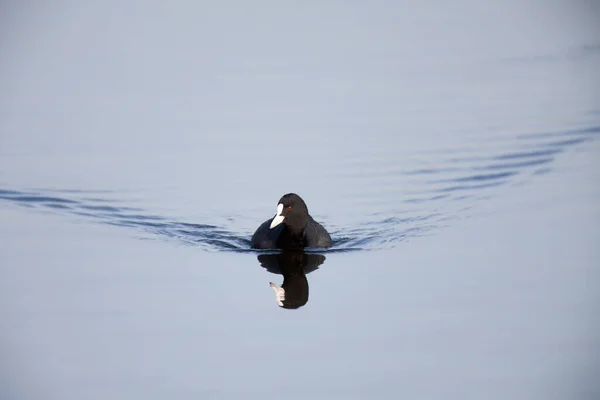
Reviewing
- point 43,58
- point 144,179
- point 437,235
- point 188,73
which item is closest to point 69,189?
point 144,179

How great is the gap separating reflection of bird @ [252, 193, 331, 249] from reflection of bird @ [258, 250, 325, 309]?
0.38 feet

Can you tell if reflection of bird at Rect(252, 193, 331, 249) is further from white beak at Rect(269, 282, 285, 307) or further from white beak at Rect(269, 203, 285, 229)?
white beak at Rect(269, 282, 285, 307)

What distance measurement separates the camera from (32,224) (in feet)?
38.7

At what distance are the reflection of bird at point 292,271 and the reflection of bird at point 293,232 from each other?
4.6 inches

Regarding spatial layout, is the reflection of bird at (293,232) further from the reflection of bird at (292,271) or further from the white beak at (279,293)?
the white beak at (279,293)

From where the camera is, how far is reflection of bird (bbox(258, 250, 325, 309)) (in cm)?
930

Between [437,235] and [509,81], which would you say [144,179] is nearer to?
[437,235]

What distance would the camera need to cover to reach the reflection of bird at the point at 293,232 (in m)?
10.9

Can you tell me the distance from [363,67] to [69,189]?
767 centimetres

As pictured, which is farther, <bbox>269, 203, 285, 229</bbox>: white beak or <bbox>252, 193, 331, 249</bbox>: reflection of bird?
<bbox>252, 193, 331, 249</bbox>: reflection of bird

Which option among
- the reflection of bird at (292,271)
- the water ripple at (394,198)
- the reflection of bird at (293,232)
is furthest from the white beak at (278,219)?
the water ripple at (394,198)

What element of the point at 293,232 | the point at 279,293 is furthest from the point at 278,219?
the point at 279,293

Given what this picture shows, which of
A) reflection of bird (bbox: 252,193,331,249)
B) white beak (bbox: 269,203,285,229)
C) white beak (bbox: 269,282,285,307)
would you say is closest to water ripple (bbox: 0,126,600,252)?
reflection of bird (bbox: 252,193,331,249)

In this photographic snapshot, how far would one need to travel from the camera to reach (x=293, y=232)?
1105cm
